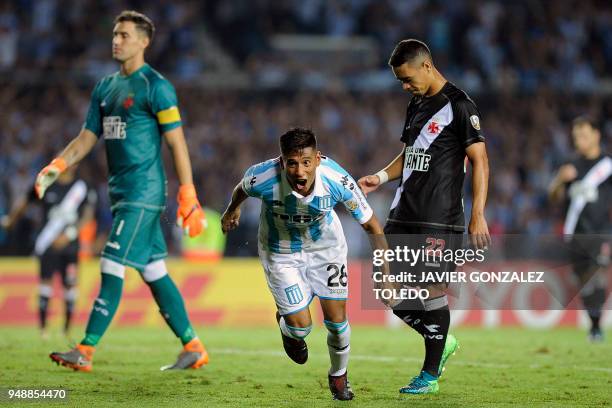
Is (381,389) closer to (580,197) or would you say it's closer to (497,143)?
(580,197)

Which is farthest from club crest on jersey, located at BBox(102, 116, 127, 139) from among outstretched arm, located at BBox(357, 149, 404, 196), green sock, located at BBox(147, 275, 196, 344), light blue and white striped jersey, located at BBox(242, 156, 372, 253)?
outstretched arm, located at BBox(357, 149, 404, 196)

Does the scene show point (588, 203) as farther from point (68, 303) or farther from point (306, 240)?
point (68, 303)

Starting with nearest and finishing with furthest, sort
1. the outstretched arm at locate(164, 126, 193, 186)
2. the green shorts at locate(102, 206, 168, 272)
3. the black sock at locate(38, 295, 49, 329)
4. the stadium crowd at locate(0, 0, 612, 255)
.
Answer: the outstretched arm at locate(164, 126, 193, 186)
the green shorts at locate(102, 206, 168, 272)
the black sock at locate(38, 295, 49, 329)
the stadium crowd at locate(0, 0, 612, 255)

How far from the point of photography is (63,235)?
12039mm

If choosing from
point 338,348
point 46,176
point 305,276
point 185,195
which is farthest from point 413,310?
point 46,176

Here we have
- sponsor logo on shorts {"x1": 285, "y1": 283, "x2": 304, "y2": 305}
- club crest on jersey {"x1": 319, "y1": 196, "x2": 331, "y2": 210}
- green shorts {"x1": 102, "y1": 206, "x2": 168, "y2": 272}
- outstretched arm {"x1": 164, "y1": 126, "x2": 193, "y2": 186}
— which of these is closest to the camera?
club crest on jersey {"x1": 319, "y1": 196, "x2": 331, "y2": 210}

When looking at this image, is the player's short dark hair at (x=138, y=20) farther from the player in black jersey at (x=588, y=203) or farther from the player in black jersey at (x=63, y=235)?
the player in black jersey at (x=588, y=203)

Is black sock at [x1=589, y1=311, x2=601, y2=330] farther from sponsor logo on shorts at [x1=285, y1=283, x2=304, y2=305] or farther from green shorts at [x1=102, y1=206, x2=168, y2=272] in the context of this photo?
sponsor logo on shorts at [x1=285, y1=283, x2=304, y2=305]

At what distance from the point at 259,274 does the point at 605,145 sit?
10064 mm

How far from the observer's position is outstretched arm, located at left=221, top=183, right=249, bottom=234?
21.4 ft

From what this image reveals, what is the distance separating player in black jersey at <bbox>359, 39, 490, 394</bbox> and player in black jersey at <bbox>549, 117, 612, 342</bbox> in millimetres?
4682

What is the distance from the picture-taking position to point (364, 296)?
750 cm

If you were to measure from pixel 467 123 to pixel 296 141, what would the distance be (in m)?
1.29

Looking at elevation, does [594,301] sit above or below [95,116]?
below
